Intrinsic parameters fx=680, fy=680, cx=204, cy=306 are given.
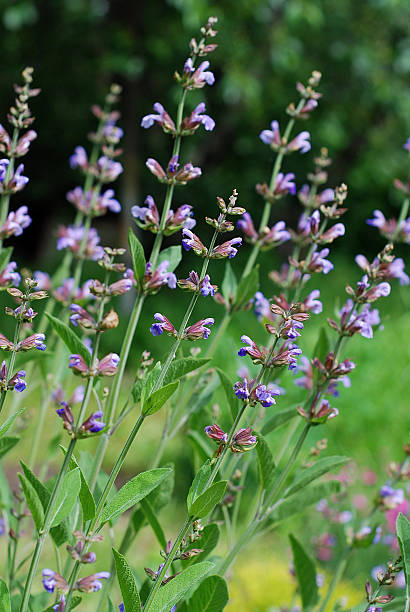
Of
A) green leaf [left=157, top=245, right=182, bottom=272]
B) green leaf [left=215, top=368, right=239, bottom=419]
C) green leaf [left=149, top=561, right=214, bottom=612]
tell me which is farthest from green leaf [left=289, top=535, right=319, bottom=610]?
green leaf [left=157, top=245, right=182, bottom=272]

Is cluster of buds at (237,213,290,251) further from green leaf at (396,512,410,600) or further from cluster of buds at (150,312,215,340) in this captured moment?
green leaf at (396,512,410,600)

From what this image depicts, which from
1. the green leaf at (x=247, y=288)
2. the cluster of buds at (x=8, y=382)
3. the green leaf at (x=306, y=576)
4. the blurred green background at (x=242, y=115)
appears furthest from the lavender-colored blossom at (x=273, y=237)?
the blurred green background at (x=242, y=115)

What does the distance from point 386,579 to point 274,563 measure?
2.49 meters

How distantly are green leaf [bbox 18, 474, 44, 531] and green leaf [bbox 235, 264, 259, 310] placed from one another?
56 centimetres

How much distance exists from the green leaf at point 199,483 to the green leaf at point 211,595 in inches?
4.5

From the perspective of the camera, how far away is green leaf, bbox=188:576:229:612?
83cm

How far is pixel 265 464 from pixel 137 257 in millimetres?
343

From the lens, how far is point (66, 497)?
2.60 ft

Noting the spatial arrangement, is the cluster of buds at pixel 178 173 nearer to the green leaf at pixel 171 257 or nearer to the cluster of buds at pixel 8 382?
the green leaf at pixel 171 257

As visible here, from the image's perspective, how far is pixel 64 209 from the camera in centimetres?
1138

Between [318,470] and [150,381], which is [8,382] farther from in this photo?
[318,470]

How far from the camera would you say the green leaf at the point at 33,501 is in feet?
2.58

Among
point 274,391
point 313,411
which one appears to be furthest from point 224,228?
point 313,411

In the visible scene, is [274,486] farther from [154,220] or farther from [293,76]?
[293,76]
